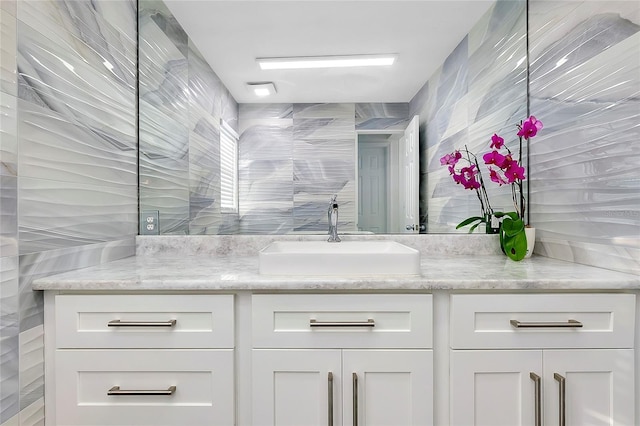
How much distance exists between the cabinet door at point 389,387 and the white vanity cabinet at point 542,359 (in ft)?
0.28

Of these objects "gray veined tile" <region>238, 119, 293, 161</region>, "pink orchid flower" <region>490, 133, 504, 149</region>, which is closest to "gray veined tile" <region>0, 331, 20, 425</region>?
"gray veined tile" <region>238, 119, 293, 161</region>

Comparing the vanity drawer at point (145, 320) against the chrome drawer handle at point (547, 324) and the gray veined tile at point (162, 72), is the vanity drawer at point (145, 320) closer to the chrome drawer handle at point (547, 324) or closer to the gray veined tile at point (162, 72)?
the chrome drawer handle at point (547, 324)

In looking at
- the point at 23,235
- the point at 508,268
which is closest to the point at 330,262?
the point at 508,268

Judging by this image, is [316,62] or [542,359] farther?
[316,62]

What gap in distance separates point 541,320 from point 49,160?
162 centimetres

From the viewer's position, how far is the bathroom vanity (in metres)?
1.05

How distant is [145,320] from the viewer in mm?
1063

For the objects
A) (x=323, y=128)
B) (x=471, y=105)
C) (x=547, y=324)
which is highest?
(x=471, y=105)

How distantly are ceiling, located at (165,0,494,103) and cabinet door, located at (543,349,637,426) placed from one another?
4.01ft

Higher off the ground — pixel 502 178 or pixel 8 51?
pixel 8 51

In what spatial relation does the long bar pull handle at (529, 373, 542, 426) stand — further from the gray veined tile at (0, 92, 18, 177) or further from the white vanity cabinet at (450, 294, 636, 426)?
the gray veined tile at (0, 92, 18, 177)

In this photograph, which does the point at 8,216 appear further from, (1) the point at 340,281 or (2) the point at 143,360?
(1) the point at 340,281

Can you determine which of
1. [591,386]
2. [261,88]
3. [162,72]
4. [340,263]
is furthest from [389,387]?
[162,72]

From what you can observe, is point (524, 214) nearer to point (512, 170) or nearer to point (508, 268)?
point (512, 170)
